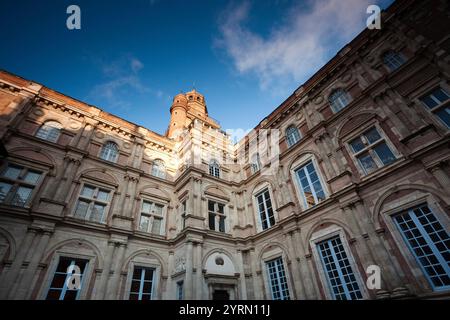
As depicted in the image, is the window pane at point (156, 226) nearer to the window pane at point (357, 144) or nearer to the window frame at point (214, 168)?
the window frame at point (214, 168)

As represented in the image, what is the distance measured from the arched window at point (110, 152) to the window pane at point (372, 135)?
15338mm

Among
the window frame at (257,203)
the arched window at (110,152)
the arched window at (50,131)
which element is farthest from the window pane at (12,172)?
the window frame at (257,203)

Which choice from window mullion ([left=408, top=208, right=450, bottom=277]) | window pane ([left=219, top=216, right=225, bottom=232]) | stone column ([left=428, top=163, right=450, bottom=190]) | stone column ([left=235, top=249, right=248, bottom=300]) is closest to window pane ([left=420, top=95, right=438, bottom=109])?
stone column ([left=428, top=163, right=450, bottom=190])

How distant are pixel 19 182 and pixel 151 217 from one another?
696 cm

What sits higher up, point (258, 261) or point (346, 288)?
point (258, 261)

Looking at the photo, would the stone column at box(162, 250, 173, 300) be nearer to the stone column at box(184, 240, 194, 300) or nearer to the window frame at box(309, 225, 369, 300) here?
the stone column at box(184, 240, 194, 300)

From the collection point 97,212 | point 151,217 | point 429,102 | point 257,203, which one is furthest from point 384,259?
point 97,212

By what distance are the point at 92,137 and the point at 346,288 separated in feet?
55.1

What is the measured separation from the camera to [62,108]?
15172 mm

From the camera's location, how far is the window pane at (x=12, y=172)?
11508 mm

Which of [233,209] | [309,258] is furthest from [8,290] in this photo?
[309,258]

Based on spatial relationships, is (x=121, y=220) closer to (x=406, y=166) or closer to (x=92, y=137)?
A: (x=92, y=137)

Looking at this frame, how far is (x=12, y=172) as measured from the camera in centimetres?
1172

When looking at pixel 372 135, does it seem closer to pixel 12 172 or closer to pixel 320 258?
pixel 320 258
